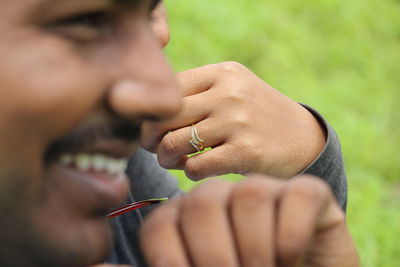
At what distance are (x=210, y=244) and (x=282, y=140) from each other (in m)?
0.68

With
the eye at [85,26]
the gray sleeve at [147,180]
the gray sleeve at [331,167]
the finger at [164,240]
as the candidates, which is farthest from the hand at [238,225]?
the gray sleeve at [147,180]

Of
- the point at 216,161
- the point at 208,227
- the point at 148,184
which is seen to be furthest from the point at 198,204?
the point at 148,184

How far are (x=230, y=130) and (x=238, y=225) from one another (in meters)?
0.57

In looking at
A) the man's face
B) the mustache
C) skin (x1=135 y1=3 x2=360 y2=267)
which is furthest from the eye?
skin (x1=135 y1=3 x2=360 y2=267)

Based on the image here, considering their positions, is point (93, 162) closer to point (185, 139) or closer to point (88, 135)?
point (88, 135)

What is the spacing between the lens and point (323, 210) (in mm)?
Answer: 1053

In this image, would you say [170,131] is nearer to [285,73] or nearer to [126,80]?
[126,80]

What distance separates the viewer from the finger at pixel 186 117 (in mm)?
1539

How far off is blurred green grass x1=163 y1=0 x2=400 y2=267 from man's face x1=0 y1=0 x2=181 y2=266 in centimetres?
219

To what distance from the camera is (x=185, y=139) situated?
5.01 feet

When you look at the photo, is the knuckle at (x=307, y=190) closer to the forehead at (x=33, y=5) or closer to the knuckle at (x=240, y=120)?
the forehead at (x=33, y=5)

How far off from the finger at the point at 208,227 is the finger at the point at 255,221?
0.01 m

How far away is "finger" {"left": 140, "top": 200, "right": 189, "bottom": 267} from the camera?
0.98 meters

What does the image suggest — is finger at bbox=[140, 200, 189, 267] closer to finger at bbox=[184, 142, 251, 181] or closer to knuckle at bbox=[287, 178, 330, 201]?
knuckle at bbox=[287, 178, 330, 201]
